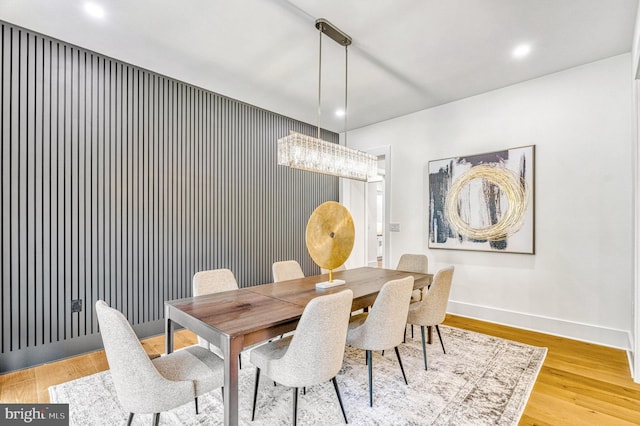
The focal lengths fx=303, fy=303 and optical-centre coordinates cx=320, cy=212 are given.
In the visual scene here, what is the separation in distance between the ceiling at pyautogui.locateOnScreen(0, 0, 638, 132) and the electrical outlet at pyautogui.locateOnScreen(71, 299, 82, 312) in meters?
2.31

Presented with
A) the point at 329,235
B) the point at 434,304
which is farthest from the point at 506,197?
the point at 329,235

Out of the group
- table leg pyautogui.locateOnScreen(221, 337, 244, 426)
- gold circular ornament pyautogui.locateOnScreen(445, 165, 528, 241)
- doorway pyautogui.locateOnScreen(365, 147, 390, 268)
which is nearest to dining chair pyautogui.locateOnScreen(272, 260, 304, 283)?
table leg pyautogui.locateOnScreen(221, 337, 244, 426)

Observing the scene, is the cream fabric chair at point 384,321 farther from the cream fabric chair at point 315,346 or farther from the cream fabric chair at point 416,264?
the cream fabric chair at point 416,264

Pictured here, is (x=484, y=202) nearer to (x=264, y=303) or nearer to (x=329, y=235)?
(x=329, y=235)

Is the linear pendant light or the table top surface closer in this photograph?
the table top surface

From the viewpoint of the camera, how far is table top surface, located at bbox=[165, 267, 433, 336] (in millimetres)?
1647

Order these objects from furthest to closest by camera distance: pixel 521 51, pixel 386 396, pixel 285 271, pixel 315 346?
Answer: pixel 285 271
pixel 521 51
pixel 386 396
pixel 315 346

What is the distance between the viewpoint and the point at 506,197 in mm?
3572

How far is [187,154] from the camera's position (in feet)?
11.6

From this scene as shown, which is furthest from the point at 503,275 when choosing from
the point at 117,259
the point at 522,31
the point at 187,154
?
the point at 117,259

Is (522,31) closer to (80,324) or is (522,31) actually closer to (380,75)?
(380,75)

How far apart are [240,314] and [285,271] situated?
50.1 inches

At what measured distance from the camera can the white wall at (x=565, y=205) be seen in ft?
9.69

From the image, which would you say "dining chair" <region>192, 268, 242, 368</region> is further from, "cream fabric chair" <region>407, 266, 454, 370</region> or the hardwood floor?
"cream fabric chair" <region>407, 266, 454, 370</region>
